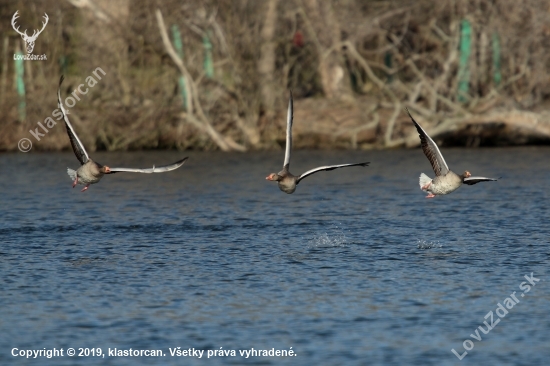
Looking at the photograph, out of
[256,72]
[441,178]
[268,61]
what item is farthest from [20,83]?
[441,178]

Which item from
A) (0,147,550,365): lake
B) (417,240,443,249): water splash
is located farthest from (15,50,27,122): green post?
(417,240,443,249): water splash

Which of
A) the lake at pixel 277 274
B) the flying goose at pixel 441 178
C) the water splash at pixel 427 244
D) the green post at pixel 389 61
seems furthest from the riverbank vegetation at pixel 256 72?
the flying goose at pixel 441 178

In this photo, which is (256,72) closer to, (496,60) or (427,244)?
(496,60)

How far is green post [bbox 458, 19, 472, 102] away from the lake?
10.8 meters

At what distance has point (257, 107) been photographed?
41.6 meters

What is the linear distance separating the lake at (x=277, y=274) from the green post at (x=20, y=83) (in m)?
11.2

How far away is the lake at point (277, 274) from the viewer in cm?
1209

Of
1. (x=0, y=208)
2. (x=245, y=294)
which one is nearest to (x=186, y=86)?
(x=0, y=208)

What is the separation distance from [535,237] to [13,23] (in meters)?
28.1

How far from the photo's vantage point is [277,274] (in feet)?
53.0

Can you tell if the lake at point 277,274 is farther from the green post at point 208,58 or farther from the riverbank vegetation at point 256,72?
the green post at point 208,58

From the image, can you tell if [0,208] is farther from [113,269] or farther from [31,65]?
[31,65]

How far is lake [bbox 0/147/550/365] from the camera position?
12086 millimetres

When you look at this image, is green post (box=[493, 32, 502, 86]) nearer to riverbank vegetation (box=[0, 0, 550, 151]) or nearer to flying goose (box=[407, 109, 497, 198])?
riverbank vegetation (box=[0, 0, 550, 151])
